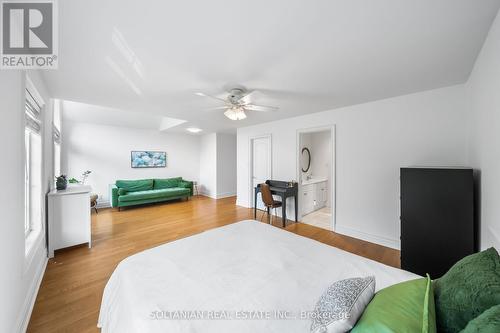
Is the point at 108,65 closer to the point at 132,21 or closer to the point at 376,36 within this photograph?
the point at 132,21

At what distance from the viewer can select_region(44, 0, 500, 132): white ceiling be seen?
1267mm

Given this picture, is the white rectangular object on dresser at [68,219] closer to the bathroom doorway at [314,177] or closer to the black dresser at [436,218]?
the bathroom doorway at [314,177]

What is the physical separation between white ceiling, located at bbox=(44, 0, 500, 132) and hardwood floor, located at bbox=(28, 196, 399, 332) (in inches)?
92.7

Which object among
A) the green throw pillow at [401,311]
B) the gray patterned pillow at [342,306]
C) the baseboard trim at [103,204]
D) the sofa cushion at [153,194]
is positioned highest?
the green throw pillow at [401,311]

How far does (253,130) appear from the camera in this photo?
17.0 ft

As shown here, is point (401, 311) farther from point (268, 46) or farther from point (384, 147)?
point (384, 147)

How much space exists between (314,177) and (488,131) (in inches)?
153

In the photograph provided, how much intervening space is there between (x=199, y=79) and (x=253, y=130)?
2.99m

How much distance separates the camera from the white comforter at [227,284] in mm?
935

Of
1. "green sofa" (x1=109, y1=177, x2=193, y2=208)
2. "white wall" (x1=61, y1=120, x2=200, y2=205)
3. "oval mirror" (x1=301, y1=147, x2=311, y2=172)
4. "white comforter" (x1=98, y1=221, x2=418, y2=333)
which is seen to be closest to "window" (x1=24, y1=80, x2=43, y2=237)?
"white comforter" (x1=98, y1=221, x2=418, y2=333)

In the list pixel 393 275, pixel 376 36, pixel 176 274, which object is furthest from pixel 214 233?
pixel 376 36

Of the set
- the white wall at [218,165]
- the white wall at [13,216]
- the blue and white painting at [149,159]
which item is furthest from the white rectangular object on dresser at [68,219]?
the white wall at [218,165]

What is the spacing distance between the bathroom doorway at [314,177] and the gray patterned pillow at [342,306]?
3.14 m

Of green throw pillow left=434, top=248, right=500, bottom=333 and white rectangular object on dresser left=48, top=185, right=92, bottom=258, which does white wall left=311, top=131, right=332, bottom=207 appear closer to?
green throw pillow left=434, top=248, right=500, bottom=333
